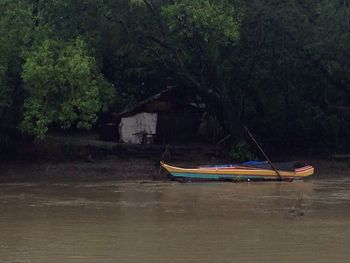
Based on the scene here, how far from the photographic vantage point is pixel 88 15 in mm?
28422

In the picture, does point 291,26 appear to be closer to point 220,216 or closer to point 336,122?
point 336,122

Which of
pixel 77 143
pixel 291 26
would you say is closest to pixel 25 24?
pixel 77 143

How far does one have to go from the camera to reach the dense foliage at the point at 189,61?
84.5 feet

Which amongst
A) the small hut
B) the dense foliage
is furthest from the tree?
the small hut

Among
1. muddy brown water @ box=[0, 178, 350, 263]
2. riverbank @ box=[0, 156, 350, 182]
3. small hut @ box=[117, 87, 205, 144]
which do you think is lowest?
muddy brown water @ box=[0, 178, 350, 263]

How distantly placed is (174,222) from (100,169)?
38.1 ft

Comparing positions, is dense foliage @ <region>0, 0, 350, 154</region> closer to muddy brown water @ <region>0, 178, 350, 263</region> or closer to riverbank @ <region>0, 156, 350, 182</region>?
riverbank @ <region>0, 156, 350, 182</region>

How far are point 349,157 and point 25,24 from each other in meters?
14.6

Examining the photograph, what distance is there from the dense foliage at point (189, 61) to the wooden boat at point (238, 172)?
4.06 m

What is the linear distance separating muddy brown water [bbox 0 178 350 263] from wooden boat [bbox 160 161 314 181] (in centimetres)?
60

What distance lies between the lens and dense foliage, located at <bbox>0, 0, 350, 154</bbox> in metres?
25.8

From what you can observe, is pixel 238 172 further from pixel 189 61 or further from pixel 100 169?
pixel 189 61

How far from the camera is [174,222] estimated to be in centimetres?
1627

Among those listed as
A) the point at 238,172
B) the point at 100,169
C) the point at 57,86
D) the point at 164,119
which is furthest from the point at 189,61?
the point at 238,172
